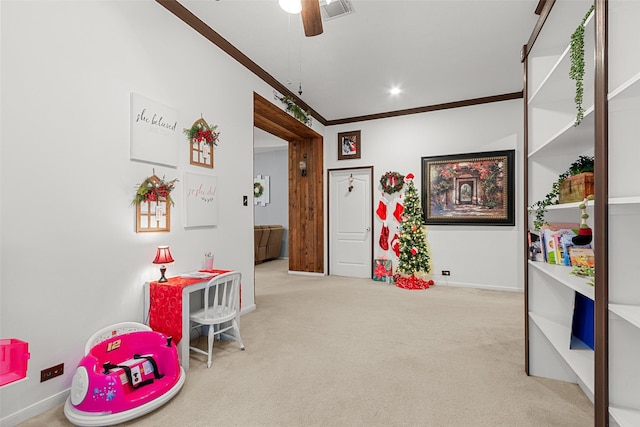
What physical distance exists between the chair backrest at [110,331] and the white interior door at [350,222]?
4.03 metres

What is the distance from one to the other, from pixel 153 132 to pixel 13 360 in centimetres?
199

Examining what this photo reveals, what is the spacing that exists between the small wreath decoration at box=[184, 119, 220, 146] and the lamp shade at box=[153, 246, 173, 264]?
1.05 metres

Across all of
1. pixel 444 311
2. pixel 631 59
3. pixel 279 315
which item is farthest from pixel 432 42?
pixel 279 315

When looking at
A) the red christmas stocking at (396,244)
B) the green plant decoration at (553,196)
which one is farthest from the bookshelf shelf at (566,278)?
the red christmas stocking at (396,244)

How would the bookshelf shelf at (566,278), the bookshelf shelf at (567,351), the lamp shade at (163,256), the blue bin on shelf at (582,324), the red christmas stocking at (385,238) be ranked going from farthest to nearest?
the red christmas stocking at (385,238) → the lamp shade at (163,256) → the blue bin on shelf at (582,324) → the bookshelf shelf at (567,351) → the bookshelf shelf at (566,278)

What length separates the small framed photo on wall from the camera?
18.8 feet

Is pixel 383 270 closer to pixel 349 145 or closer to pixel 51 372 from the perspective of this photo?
pixel 349 145

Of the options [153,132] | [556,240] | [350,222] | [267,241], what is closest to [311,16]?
[153,132]

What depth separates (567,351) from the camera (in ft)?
5.72

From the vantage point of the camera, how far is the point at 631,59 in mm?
1052

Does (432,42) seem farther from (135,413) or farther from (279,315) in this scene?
(135,413)

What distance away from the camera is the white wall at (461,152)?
4.70 metres

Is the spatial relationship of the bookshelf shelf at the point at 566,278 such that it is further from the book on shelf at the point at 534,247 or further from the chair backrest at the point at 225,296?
the chair backrest at the point at 225,296

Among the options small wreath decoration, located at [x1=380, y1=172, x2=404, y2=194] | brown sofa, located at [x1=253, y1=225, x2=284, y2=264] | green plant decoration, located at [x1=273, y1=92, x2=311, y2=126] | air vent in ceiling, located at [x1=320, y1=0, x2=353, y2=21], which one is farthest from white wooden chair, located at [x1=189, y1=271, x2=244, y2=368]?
brown sofa, located at [x1=253, y1=225, x2=284, y2=264]
